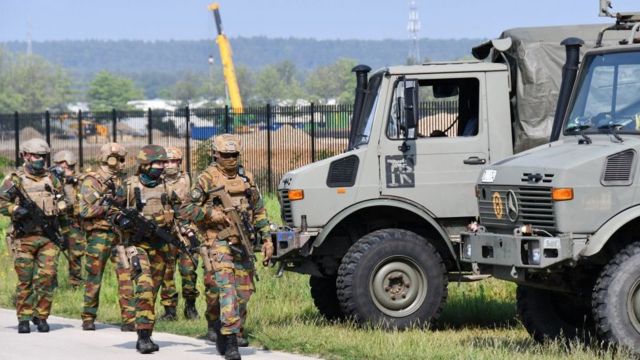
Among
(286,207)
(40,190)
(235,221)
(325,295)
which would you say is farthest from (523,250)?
(40,190)

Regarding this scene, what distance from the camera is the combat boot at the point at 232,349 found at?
12.8m

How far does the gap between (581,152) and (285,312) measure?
543cm

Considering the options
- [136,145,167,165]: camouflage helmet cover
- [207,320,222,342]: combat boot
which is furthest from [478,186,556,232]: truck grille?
[136,145,167,165]: camouflage helmet cover

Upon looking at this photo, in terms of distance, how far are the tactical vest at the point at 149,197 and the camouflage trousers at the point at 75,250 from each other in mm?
5298

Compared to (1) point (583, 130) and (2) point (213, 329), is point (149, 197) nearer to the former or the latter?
(2) point (213, 329)

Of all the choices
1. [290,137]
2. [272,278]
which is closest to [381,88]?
[272,278]

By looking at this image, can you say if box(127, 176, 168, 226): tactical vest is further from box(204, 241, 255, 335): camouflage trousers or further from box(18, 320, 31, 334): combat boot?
box(18, 320, 31, 334): combat boot

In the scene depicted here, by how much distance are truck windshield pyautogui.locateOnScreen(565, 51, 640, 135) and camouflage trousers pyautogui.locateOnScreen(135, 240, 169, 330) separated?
159 inches

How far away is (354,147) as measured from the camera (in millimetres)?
15867

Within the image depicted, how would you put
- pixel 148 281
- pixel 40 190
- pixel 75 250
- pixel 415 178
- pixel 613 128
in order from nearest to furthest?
pixel 613 128 < pixel 148 281 < pixel 415 178 < pixel 40 190 < pixel 75 250

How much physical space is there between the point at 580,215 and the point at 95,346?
193 inches

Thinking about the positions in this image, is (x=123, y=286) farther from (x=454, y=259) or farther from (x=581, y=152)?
(x=581, y=152)

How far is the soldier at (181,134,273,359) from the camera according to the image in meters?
13.1

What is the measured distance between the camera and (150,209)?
46.8 feet
